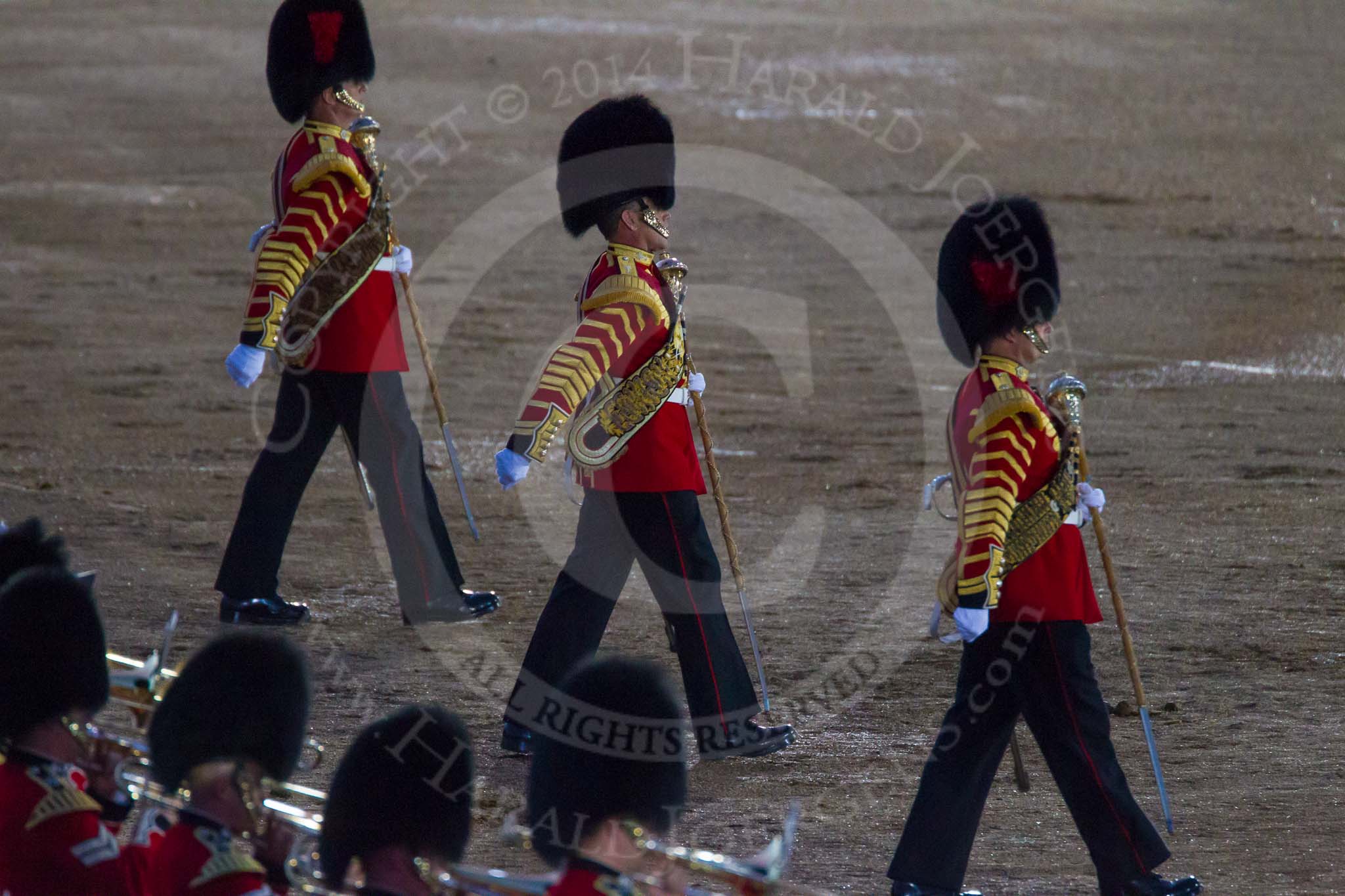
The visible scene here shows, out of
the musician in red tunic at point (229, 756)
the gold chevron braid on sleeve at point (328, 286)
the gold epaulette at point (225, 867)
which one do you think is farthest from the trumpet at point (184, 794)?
the gold chevron braid on sleeve at point (328, 286)

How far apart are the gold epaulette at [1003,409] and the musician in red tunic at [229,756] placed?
1499mm

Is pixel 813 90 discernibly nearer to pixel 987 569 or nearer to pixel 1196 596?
pixel 1196 596

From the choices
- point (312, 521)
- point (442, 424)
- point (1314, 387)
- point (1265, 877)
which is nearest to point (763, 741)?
point (1265, 877)

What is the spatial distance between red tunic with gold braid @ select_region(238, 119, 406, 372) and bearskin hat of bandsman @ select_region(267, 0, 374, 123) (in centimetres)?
14

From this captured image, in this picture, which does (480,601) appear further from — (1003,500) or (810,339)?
(810,339)

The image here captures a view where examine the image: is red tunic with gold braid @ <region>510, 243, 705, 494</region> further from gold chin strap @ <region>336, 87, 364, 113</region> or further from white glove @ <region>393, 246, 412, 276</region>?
gold chin strap @ <region>336, 87, 364, 113</region>

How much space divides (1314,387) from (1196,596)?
140 inches

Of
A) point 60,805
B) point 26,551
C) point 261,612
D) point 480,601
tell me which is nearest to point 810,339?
point 480,601

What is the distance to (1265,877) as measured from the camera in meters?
4.43

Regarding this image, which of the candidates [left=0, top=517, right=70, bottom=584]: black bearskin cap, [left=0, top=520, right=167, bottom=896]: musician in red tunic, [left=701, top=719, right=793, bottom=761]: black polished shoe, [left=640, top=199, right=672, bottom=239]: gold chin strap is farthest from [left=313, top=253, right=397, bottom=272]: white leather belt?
[left=0, top=520, right=167, bottom=896]: musician in red tunic

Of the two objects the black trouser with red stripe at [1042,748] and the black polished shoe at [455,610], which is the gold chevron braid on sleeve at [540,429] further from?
the black polished shoe at [455,610]

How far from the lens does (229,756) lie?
3305mm

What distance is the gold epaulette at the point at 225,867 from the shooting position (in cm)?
314

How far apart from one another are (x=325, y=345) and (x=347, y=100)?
29.2 inches
